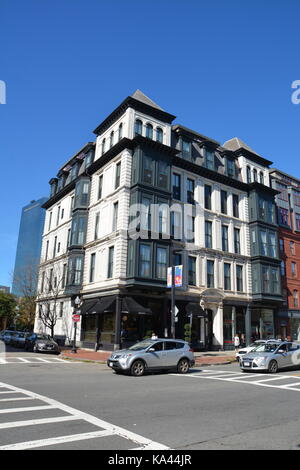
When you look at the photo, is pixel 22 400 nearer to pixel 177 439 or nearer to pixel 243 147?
pixel 177 439

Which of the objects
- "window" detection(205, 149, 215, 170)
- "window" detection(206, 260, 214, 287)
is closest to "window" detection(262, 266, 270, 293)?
"window" detection(206, 260, 214, 287)

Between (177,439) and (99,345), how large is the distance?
24.3 metres

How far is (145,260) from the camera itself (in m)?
27.3

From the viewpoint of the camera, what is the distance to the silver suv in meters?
15.6

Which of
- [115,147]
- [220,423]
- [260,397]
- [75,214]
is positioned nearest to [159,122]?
[115,147]

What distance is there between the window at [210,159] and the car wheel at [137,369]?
24154 millimetres

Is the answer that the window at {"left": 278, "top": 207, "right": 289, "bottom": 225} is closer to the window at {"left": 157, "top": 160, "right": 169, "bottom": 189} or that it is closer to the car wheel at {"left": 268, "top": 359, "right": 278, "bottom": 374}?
the window at {"left": 157, "top": 160, "right": 169, "bottom": 189}

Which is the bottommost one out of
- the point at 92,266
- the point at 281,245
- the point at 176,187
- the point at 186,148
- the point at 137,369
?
the point at 137,369

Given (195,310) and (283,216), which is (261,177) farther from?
(195,310)

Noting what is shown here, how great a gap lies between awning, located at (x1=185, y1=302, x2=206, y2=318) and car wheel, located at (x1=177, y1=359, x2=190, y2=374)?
12.0 metres

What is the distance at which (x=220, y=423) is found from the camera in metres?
7.19

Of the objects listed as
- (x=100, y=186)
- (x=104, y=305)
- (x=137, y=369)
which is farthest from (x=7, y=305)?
(x=137, y=369)

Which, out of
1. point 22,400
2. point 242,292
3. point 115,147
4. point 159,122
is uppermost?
point 159,122

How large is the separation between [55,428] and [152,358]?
10017 mm
